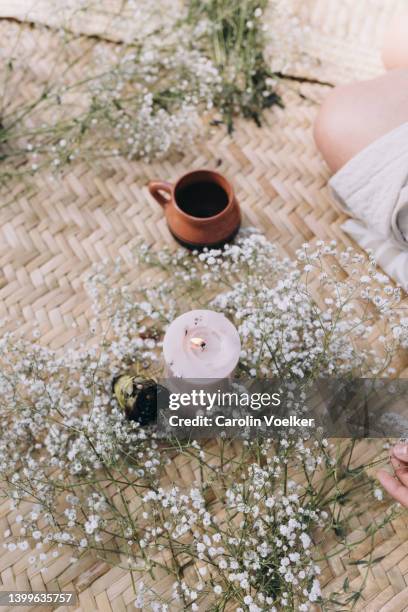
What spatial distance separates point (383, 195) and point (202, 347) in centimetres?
47

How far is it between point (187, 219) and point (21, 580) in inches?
27.8

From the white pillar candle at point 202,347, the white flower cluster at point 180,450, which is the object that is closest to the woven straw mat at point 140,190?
the white flower cluster at point 180,450

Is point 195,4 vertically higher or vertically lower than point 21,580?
higher

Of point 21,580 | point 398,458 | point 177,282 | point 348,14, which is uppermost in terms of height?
point 348,14

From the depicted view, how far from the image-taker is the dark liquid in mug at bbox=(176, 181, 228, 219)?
1.15 m

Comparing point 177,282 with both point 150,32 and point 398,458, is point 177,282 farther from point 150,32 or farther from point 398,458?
point 150,32

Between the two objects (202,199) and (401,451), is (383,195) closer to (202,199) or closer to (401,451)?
(202,199)

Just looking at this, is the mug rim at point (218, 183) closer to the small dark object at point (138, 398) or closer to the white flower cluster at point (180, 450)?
the white flower cluster at point (180, 450)

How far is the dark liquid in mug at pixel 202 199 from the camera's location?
3.78 ft

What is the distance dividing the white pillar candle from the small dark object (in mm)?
69

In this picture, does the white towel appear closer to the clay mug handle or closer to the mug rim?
the mug rim

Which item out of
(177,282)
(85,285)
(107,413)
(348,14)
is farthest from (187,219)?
(348,14)

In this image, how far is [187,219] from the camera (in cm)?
110

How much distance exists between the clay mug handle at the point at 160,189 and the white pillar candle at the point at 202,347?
1.02ft
